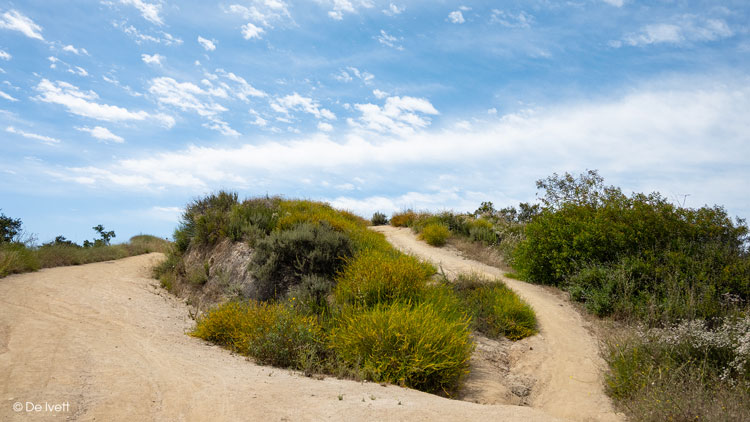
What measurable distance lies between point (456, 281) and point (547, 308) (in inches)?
86.4

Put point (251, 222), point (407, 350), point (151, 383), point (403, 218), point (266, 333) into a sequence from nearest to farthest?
point (151, 383)
point (407, 350)
point (266, 333)
point (251, 222)
point (403, 218)

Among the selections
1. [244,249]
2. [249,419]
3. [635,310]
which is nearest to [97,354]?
[249,419]

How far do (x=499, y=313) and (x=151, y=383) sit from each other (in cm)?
663

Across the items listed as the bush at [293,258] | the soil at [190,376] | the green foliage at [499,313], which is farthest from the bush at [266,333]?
the green foliage at [499,313]

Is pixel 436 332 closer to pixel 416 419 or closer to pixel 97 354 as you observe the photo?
pixel 416 419

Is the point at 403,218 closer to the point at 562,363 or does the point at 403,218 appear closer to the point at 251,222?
the point at 251,222

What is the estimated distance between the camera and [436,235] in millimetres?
18016

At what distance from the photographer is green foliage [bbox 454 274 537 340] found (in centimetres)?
914

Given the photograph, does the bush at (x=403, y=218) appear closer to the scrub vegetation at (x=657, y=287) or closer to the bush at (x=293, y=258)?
the scrub vegetation at (x=657, y=287)

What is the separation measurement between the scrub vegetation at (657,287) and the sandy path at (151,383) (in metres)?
2.14

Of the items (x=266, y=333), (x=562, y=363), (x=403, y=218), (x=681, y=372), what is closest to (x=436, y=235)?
Answer: (x=403, y=218)

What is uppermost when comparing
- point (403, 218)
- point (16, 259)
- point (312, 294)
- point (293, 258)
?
point (403, 218)

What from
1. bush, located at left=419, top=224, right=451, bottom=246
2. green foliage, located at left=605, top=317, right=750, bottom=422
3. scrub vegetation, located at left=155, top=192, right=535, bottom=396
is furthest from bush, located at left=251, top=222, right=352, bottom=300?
bush, located at left=419, top=224, right=451, bottom=246

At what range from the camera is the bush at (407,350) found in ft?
20.2
